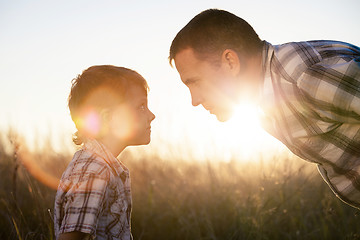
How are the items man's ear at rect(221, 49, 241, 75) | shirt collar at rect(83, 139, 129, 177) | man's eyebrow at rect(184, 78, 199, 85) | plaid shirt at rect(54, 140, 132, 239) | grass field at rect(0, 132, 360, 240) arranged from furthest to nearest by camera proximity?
grass field at rect(0, 132, 360, 240)
man's eyebrow at rect(184, 78, 199, 85)
man's ear at rect(221, 49, 241, 75)
shirt collar at rect(83, 139, 129, 177)
plaid shirt at rect(54, 140, 132, 239)

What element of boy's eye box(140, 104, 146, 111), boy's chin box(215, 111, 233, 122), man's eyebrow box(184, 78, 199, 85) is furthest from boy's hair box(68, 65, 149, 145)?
boy's chin box(215, 111, 233, 122)

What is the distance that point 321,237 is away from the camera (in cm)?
254

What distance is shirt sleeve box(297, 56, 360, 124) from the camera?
1326mm

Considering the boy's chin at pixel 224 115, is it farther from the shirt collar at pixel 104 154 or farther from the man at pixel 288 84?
the shirt collar at pixel 104 154

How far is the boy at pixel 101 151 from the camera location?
4.81 feet

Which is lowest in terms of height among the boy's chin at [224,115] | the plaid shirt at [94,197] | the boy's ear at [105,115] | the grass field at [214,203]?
the grass field at [214,203]

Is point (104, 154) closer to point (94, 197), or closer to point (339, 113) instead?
point (94, 197)

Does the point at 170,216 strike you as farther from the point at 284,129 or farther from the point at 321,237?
the point at 284,129

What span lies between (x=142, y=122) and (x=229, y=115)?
561mm

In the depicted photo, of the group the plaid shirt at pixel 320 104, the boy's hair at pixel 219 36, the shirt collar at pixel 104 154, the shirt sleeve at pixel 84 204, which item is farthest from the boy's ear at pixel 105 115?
the plaid shirt at pixel 320 104

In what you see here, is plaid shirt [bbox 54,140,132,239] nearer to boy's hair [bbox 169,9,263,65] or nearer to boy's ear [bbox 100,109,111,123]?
boy's ear [bbox 100,109,111,123]

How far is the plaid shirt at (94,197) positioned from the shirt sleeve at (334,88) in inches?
40.4

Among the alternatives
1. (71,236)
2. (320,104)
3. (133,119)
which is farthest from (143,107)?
(320,104)

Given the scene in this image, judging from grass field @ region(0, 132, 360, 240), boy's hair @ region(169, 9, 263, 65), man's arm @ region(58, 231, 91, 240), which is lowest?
grass field @ region(0, 132, 360, 240)
